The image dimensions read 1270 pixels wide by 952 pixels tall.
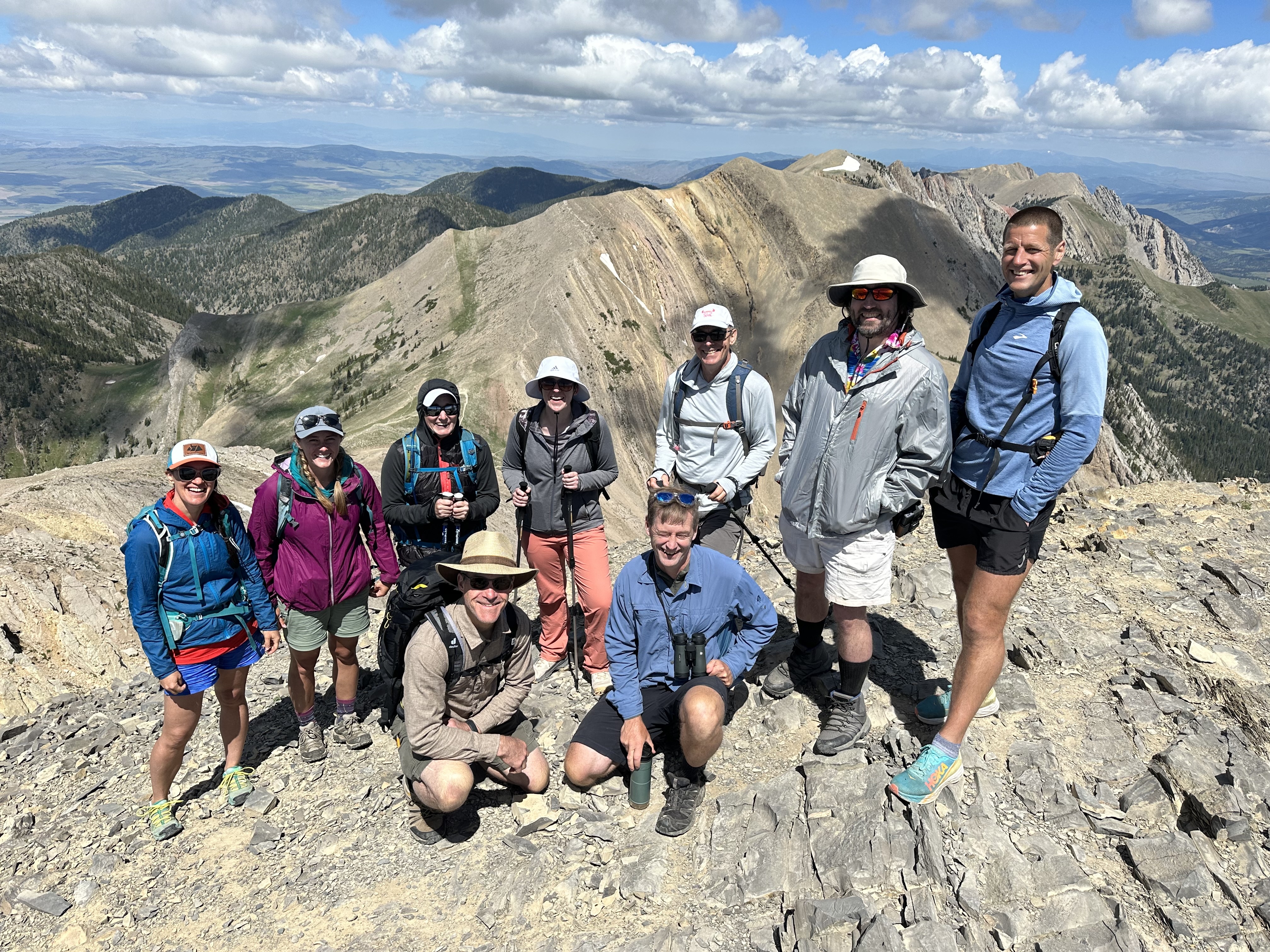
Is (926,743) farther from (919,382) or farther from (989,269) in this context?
(989,269)

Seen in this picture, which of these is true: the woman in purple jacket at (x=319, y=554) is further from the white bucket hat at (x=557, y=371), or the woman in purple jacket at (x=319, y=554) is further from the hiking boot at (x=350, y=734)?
the white bucket hat at (x=557, y=371)

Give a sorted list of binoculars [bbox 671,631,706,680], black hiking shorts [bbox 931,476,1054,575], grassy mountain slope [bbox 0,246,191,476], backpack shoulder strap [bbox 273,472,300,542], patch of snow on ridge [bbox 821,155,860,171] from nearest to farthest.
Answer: black hiking shorts [bbox 931,476,1054,575] < binoculars [bbox 671,631,706,680] < backpack shoulder strap [bbox 273,472,300,542] < grassy mountain slope [bbox 0,246,191,476] < patch of snow on ridge [bbox 821,155,860,171]

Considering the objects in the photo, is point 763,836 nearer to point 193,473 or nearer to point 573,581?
point 573,581

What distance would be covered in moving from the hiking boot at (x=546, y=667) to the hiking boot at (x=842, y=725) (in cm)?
347

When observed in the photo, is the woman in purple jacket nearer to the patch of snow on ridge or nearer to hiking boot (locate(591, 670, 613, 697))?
hiking boot (locate(591, 670, 613, 697))

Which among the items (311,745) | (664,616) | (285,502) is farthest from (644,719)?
(285,502)

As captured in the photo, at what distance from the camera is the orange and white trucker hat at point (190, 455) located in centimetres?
589

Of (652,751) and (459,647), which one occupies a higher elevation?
(459,647)

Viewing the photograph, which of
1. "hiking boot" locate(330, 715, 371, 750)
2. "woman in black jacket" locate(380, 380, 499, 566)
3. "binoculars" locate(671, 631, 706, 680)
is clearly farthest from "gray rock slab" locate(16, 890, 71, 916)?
"binoculars" locate(671, 631, 706, 680)

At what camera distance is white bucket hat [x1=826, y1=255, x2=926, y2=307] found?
532 cm

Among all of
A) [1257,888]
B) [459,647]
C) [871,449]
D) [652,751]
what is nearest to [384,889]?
[459,647]

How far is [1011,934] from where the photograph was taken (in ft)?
15.2

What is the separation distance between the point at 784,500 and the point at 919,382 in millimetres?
1493

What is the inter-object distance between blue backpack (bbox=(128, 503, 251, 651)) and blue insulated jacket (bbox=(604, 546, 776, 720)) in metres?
3.58
